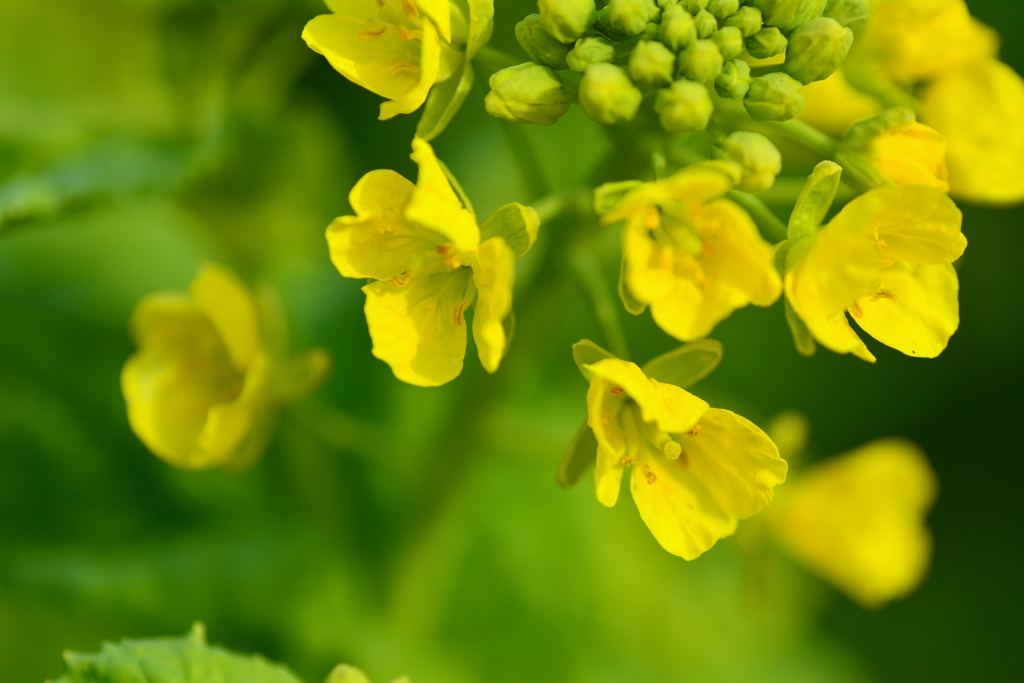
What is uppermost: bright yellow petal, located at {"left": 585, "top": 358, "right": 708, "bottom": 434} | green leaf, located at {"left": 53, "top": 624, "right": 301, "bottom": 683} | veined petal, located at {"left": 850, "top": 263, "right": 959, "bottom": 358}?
veined petal, located at {"left": 850, "top": 263, "right": 959, "bottom": 358}

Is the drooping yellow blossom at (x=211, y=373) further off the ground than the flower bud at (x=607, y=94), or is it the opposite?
the flower bud at (x=607, y=94)

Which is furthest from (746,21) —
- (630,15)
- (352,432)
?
(352,432)

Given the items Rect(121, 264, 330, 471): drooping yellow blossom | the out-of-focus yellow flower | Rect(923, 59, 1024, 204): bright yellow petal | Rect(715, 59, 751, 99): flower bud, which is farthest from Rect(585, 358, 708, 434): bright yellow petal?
the out-of-focus yellow flower

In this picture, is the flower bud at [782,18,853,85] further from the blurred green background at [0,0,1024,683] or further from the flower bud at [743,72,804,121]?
the blurred green background at [0,0,1024,683]

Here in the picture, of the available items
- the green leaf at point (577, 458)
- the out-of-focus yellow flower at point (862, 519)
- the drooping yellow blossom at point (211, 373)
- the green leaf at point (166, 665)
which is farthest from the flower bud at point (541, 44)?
the out-of-focus yellow flower at point (862, 519)

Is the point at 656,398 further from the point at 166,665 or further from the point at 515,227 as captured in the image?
the point at 166,665

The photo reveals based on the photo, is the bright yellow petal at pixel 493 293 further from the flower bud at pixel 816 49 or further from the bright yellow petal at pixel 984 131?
the bright yellow petal at pixel 984 131
